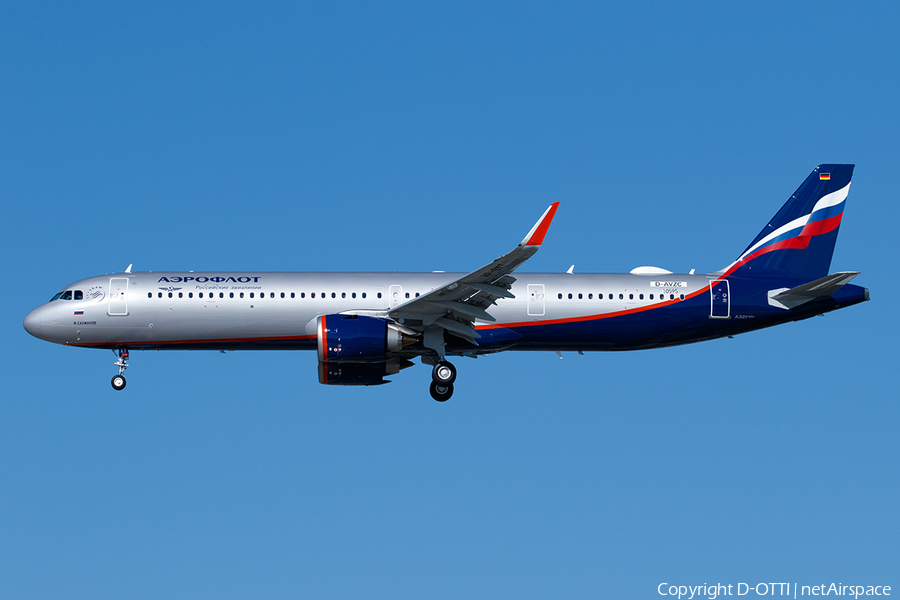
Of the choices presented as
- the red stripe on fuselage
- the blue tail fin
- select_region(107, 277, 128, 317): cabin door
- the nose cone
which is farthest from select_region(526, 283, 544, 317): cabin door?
the nose cone

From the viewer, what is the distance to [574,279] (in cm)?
3606

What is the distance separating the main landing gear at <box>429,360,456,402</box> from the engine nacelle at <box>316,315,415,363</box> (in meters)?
2.06

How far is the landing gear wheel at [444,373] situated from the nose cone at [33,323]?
44.6 ft

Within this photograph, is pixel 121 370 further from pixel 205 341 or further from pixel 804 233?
pixel 804 233

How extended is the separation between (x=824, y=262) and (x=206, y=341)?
72.4 feet

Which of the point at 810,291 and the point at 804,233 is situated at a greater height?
the point at 804,233

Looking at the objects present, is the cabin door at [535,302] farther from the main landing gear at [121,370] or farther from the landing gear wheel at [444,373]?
the main landing gear at [121,370]

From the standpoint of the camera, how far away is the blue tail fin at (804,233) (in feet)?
A: 123

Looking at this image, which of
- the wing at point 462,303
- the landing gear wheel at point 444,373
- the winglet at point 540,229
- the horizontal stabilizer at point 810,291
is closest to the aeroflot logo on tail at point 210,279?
the wing at point 462,303

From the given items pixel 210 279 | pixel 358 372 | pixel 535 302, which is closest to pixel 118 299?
pixel 210 279

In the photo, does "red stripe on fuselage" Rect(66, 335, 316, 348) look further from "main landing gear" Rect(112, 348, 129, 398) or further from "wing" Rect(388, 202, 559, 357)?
"wing" Rect(388, 202, 559, 357)

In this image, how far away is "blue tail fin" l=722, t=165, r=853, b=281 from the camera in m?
37.4

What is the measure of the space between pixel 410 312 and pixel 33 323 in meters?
13.1

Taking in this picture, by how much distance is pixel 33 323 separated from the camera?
35562 mm
